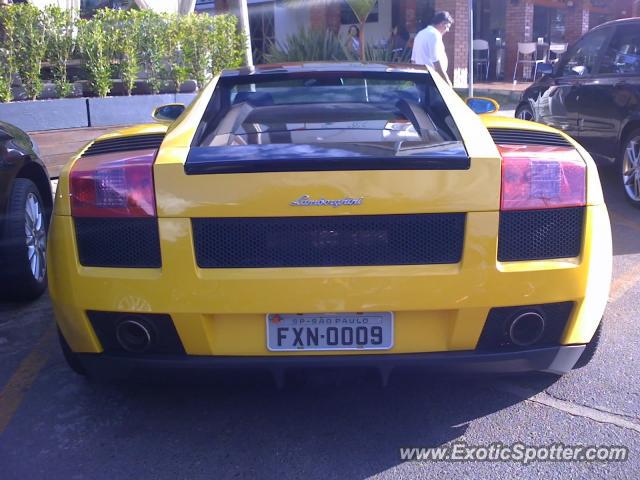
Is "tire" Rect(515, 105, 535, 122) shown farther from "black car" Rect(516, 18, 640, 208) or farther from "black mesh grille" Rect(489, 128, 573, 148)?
"black mesh grille" Rect(489, 128, 573, 148)

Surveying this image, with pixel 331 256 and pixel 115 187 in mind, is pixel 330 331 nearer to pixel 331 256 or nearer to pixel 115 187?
pixel 331 256

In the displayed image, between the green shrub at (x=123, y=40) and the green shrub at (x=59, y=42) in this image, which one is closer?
the green shrub at (x=59, y=42)

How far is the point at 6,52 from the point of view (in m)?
9.77

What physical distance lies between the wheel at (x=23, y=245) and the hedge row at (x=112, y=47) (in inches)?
217

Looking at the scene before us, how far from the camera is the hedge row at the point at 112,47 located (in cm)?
992

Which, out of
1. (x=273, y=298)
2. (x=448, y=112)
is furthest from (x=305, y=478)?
(x=448, y=112)

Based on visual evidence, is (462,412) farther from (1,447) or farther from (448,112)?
(1,447)

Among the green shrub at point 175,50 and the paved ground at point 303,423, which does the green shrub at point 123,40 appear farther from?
the paved ground at point 303,423

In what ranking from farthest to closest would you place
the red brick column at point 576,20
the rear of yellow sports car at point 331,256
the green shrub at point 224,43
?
the red brick column at point 576,20 < the green shrub at point 224,43 < the rear of yellow sports car at point 331,256

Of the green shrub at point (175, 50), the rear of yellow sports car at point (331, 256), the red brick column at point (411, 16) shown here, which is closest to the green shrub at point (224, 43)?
the green shrub at point (175, 50)

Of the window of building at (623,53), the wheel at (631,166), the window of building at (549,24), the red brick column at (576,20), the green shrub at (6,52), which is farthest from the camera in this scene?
the window of building at (549,24)

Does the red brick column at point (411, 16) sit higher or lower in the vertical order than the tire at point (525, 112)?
higher

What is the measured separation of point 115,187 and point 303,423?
124cm

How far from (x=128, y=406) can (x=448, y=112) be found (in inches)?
79.4
